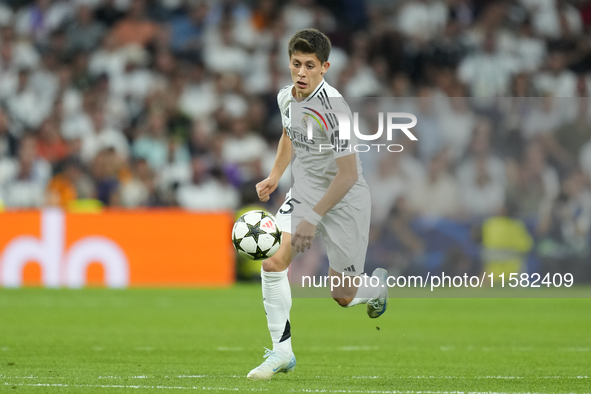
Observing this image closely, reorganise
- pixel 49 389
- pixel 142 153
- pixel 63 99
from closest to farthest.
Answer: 1. pixel 49 389
2. pixel 142 153
3. pixel 63 99

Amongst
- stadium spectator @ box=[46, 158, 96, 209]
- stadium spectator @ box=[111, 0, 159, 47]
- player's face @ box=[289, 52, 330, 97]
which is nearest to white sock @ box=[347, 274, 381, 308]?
player's face @ box=[289, 52, 330, 97]

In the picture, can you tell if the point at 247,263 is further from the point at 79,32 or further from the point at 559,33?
the point at 559,33

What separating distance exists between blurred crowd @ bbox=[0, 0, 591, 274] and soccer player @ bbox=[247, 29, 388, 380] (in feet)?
26.4

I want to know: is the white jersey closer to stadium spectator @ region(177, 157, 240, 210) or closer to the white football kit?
the white football kit

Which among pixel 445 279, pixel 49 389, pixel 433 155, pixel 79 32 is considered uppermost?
pixel 79 32

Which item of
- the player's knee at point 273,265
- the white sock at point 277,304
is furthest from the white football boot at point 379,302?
the player's knee at point 273,265

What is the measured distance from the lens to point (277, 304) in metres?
6.01

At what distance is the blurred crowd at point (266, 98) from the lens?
14461mm

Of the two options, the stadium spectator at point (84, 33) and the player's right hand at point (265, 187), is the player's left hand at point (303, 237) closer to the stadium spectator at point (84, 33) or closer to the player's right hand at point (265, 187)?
the player's right hand at point (265, 187)

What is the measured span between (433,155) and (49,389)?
9.97m

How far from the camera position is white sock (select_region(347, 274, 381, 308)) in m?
6.50

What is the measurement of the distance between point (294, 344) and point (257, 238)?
274cm

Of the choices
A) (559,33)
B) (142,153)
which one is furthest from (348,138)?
(559,33)

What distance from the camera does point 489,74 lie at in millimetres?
16484
